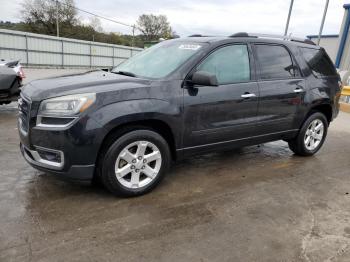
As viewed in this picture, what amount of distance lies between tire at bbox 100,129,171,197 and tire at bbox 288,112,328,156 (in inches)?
102

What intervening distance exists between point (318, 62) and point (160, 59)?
2.76m

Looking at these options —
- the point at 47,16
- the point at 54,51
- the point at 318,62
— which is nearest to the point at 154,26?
the point at 47,16

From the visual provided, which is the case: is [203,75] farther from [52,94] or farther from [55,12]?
[55,12]

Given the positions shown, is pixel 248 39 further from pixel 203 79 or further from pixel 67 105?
pixel 67 105

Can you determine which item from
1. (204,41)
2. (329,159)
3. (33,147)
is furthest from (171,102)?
Result: (329,159)

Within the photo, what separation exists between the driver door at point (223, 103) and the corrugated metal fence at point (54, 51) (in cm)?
2164

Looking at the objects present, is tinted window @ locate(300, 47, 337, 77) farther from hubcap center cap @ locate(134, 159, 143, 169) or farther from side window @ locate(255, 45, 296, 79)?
hubcap center cap @ locate(134, 159, 143, 169)

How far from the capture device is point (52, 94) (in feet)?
10.6

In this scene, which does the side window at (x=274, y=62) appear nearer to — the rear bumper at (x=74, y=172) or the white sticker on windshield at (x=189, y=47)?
the white sticker on windshield at (x=189, y=47)

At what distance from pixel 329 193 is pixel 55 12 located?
52.4 m

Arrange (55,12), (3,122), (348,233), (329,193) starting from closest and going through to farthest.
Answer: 1. (348,233)
2. (329,193)
3. (3,122)
4. (55,12)

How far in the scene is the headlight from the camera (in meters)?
3.15

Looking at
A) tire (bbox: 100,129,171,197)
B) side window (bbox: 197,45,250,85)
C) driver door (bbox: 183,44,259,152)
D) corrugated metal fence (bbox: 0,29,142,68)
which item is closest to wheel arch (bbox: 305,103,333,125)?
driver door (bbox: 183,44,259,152)

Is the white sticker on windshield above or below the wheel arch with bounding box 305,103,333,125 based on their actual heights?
above
